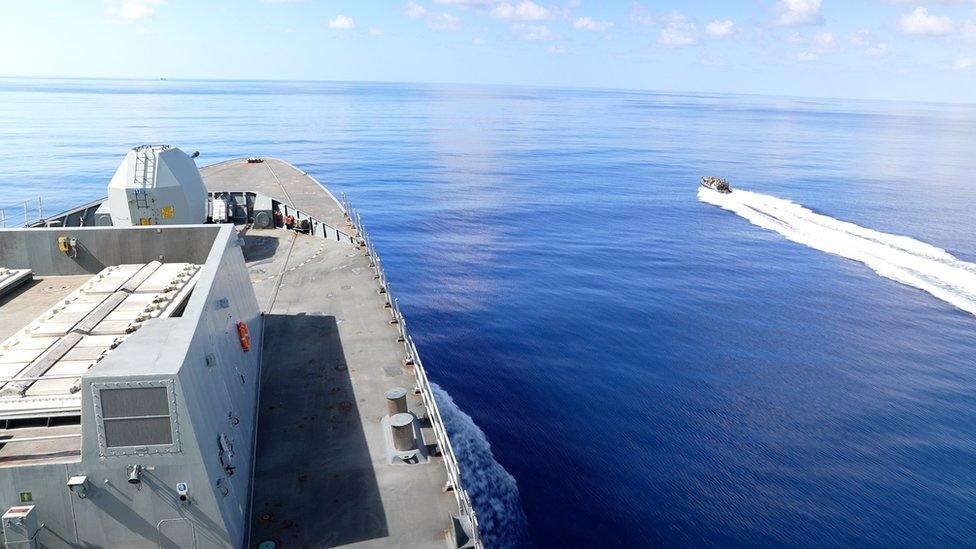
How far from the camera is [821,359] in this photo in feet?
89.4

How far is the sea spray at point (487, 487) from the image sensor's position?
53.7 ft

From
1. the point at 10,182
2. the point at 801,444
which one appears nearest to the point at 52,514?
the point at 801,444

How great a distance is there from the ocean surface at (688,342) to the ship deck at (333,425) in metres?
5.45

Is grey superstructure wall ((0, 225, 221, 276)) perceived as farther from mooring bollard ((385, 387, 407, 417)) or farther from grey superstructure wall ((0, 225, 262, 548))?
grey superstructure wall ((0, 225, 262, 548))

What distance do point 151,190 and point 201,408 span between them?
64.5 feet

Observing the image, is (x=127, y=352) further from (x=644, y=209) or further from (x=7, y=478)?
(x=644, y=209)

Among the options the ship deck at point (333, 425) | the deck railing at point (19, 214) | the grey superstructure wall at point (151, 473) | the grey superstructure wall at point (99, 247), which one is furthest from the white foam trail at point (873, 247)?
the deck railing at point (19, 214)

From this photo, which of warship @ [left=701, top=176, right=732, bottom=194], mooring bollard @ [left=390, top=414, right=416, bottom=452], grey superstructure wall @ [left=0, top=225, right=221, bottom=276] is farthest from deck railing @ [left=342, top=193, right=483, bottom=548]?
warship @ [left=701, top=176, right=732, bottom=194]

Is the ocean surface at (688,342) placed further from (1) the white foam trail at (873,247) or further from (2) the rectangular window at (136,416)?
(2) the rectangular window at (136,416)

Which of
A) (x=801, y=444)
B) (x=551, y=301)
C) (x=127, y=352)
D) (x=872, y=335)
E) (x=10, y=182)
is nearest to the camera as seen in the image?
(x=127, y=352)

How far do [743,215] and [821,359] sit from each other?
3382 centimetres

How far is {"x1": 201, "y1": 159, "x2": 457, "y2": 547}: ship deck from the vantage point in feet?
33.7

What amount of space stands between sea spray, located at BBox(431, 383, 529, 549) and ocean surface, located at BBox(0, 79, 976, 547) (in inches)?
3.2

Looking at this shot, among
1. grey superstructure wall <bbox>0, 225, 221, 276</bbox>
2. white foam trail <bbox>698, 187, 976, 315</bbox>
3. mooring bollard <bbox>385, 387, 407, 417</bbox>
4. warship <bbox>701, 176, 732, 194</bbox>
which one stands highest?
grey superstructure wall <bbox>0, 225, 221, 276</bbox>
